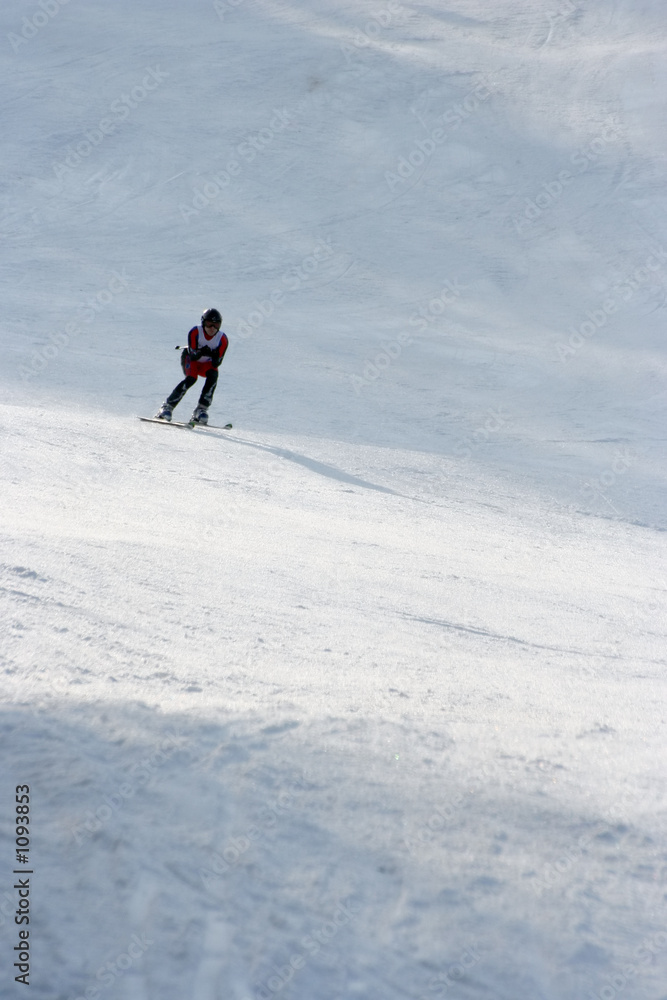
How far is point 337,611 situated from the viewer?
145 inches

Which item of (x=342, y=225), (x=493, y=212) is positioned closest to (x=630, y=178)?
(x=493, y=212)

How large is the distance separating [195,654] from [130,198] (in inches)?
874

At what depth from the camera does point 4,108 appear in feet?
85.7
